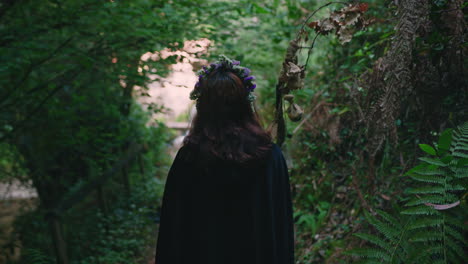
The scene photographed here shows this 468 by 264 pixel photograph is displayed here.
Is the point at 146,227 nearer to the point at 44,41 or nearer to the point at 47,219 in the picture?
the point at 47,219

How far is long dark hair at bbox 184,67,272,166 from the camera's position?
6.66ft

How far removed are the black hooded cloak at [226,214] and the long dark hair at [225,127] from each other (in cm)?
8

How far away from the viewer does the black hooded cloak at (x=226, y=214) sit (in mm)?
2128

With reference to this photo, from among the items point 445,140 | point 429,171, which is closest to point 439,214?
point 429,171

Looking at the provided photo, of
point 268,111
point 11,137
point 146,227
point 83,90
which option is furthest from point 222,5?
point 146,227

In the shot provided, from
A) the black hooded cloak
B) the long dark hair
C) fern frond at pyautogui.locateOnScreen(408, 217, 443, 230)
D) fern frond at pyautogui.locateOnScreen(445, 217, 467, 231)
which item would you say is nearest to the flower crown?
the long dark hair

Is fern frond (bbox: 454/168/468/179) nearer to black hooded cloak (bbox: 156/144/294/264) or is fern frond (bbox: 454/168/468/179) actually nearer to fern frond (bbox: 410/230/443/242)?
fern frond (bbox: 410/230/443/242)

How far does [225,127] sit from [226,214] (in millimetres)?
583

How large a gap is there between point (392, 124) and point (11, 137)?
3802mm

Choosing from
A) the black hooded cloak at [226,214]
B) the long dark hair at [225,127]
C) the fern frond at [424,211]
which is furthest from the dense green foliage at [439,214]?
the long dark hair at [225,127]

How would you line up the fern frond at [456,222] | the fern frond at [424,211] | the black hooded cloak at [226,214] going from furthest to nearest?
1. the black hooded cloak at [226,214]
2. the fern frond at [424,211]
3. the fern frond at [456,222]

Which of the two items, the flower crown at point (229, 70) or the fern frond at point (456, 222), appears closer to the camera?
the fern frond at point (456, 222)

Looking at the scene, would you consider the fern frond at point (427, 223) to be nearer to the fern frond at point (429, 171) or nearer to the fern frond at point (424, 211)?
the fern frond at point (424, 211)

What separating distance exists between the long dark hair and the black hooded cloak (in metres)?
0.08
